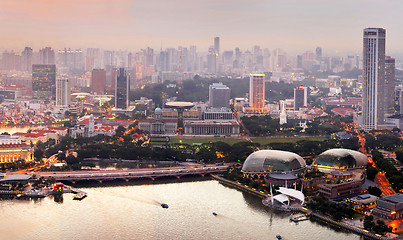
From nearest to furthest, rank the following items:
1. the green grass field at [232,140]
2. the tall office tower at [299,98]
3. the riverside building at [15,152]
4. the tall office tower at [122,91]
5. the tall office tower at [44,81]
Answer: the riverside building at [15,152], the green grass field at [232,140], the tall office tower at [122,91], the tall office tower at [299,98], the tall office tower at [44,81]

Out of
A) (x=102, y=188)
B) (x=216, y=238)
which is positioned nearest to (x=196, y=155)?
(x=102, y=188)

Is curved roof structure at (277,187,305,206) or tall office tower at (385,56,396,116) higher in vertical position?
tall office tower at (385,56,396,116)

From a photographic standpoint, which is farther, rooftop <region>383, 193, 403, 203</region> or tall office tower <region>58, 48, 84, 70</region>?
tall office tower <region>58, 48, 84, 70</region>

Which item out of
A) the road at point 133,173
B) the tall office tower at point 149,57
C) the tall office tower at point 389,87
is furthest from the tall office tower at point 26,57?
the road at point 133,173

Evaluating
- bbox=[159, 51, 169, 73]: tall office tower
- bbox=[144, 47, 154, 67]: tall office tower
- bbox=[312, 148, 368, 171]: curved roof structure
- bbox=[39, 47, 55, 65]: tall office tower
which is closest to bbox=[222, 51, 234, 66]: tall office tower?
bbox=[159, 51, 169, 73]: tall office tower

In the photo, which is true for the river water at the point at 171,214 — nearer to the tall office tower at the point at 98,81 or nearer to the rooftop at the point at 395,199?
the rooftop at the point at 395,199

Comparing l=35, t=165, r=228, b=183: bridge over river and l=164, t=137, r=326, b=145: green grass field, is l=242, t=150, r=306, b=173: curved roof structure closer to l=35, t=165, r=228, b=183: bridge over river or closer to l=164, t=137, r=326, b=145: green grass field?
l=35, t=165, r=228, b=183: bridge over river
